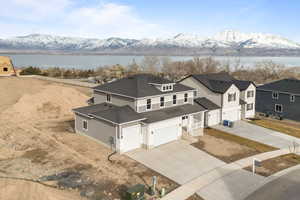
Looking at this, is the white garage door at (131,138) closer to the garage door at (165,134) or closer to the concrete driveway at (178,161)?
the concrete driveway at (178,161)

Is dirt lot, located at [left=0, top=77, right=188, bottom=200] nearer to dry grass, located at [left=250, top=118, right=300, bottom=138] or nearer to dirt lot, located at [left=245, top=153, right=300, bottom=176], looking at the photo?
dirt lot, located at [left=245, top=153, right=300, bottom=176]

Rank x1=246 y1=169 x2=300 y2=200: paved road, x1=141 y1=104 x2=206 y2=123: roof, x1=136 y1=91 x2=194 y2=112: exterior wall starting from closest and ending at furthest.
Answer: x1=246 y1=169 x2=300 y2=200: paved road, x1=141 y1=104 x2=206 y2=123: roof, x1=136 y1=91 x2=194 y2=112: exterior wall

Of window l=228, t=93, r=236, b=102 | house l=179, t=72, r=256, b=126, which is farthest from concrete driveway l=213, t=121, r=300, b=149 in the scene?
window l=228, t=93, r=236, b=102

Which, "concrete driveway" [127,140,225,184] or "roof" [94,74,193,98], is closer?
"concrete driveway" [127,140,225,184]

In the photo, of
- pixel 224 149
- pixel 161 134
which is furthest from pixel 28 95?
pixel 224 149

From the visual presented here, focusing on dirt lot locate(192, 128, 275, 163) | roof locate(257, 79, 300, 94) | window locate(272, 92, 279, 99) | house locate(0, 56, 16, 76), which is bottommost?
dirt lot locate(192, 128, 275, 163)

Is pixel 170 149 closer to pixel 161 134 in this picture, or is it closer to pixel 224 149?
pixel 161 134

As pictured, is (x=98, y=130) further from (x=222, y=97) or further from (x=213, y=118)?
(x=222, y=97)
